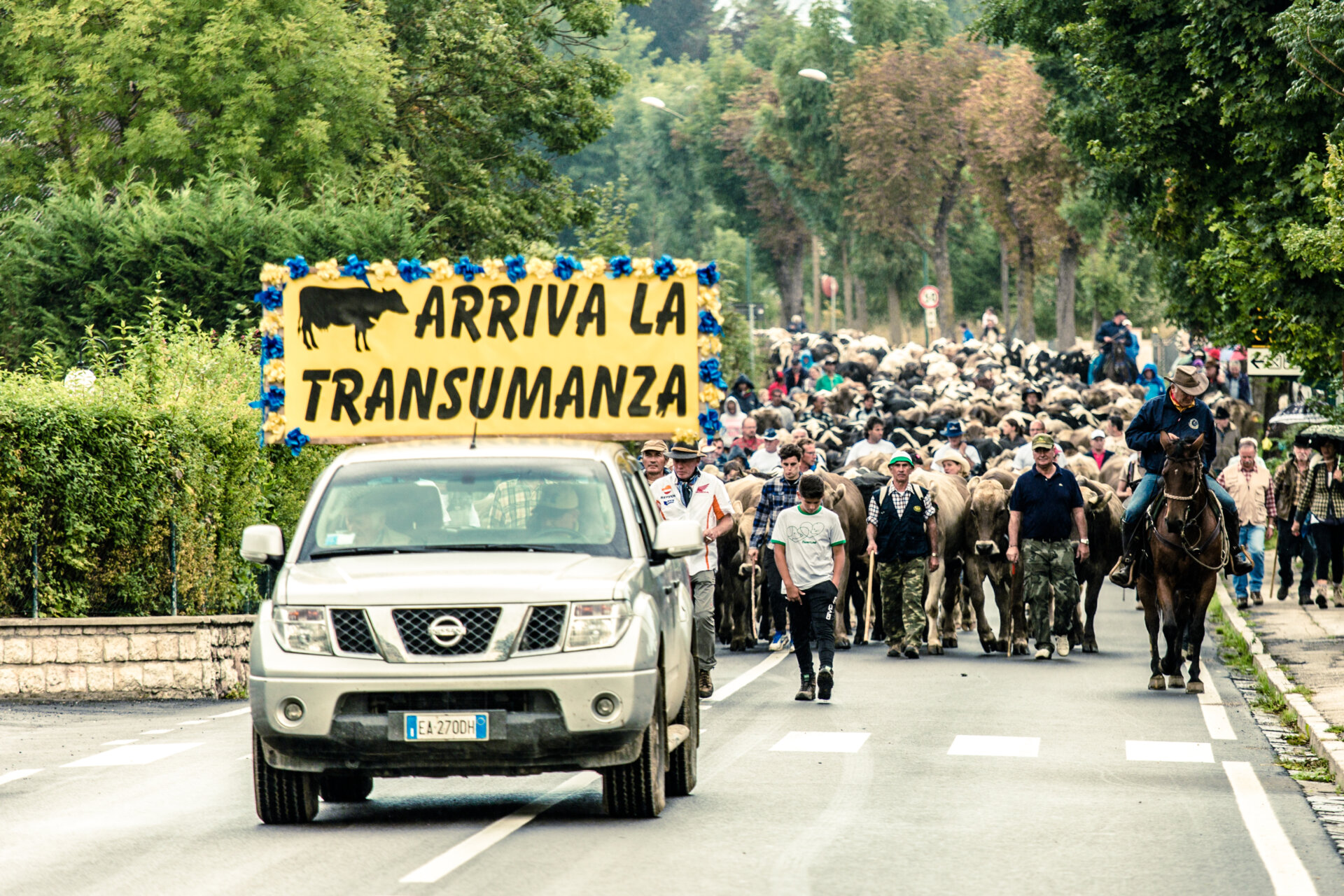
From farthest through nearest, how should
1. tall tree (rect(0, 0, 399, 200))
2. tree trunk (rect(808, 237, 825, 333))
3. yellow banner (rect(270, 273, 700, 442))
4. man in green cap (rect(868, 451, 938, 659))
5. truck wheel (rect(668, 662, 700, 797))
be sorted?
1. tree trunk (rect(808, 237, 825, 333))
2. tall tree (rect(0, 0, 399, 200))
3. man in green cap (rect(868, 451, 938, 659))
4. yellow banner (rect(270, 273, 700, 442))
5. truck wheel (rect(668, 662, 700, 797))

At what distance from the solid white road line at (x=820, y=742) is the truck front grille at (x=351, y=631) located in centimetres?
451

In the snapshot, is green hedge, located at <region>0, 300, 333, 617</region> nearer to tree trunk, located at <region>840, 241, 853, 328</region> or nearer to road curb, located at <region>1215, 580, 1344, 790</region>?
road curb, located at <region>1215, 580, 1344, 790</region>

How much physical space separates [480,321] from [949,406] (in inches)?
1231

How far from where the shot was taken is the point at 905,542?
67.8ft

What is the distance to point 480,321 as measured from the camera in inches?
558

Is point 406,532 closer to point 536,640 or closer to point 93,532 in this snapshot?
point 536,640

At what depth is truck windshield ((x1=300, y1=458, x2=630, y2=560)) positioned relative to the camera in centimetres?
1061

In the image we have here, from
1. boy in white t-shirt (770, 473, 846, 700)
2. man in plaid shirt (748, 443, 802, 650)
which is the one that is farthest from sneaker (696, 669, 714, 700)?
man in plaid shirt (748, 443, 802, 650)

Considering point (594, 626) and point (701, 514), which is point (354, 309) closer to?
point (701, 514)

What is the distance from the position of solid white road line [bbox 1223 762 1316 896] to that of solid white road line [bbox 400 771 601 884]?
345cm

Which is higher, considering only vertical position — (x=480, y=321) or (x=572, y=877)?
(x=480, y=321)

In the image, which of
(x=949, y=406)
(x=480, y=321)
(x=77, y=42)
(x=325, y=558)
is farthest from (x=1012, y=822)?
(x=949, y=406)

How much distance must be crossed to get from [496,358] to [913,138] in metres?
66.8

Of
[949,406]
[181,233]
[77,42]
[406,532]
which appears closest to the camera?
[406,532]
